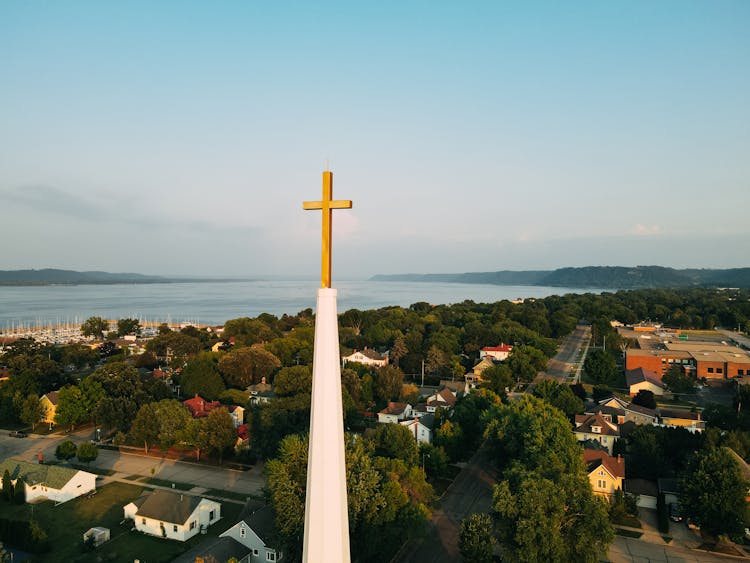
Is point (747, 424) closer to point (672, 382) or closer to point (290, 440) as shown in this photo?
point (672, 382)

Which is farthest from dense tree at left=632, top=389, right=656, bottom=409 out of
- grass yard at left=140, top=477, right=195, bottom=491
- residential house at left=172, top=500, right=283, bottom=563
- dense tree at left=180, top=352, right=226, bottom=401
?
grass yard at left=140, top=477, right=195, bottom=491

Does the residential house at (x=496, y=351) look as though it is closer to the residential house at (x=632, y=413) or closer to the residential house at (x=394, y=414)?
the residential house at (x=632, y=413)

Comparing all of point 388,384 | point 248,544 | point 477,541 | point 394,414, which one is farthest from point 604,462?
point 388,384

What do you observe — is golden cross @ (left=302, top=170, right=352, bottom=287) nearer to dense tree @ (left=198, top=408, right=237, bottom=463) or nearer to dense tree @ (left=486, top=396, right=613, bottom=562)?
dense tree @ (left=486, top=396, right=613, bottom=562)

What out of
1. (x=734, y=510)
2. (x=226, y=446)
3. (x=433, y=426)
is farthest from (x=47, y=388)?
(x=734, y=510)

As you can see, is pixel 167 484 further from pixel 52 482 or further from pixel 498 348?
pixel 498 348

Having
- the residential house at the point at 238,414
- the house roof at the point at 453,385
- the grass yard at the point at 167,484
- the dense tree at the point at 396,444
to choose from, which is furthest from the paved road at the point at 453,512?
the house roof at the point at 453,385
